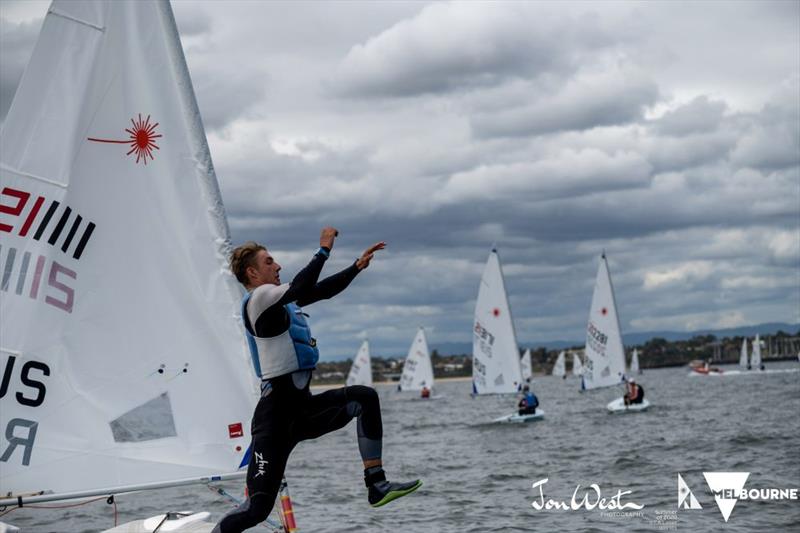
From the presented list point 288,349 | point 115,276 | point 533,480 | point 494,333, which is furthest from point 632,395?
point 288,349

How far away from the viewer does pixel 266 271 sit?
6.64 m

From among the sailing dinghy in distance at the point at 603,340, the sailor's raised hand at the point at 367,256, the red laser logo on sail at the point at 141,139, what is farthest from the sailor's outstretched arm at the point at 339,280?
the sailing dinghy in distance at the point at 603,340

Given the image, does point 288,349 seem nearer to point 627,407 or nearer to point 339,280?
point 339,280

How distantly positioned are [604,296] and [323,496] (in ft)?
107

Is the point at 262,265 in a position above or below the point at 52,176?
below

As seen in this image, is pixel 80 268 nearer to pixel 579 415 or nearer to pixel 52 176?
pixel 52 176

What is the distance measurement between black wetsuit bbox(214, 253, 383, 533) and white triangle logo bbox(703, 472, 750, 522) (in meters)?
8.82

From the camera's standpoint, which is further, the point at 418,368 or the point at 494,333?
the point at 418,368

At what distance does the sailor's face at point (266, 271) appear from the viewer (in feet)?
21.8

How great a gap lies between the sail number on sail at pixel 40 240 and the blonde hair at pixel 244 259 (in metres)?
1.39

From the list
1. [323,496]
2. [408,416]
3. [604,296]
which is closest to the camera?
[323,496]

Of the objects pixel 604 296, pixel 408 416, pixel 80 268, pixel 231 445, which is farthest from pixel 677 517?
pixel 408 416

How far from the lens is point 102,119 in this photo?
24.4 ft

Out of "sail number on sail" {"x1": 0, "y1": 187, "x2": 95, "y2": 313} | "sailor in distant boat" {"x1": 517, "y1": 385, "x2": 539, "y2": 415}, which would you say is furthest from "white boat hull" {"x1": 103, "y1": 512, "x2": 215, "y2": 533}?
"sailor in distant boat" {"x1": 517, "y1": 385, "x2": 539, "y2": 415}
